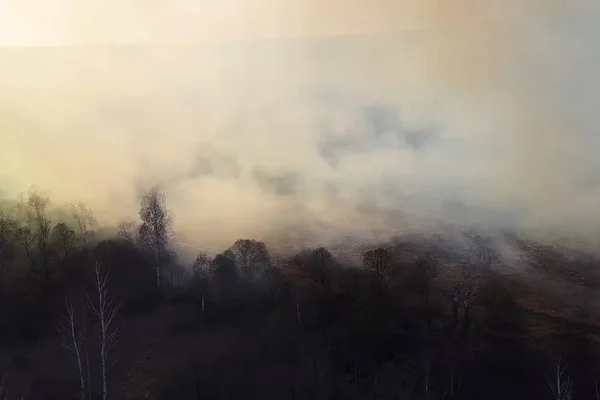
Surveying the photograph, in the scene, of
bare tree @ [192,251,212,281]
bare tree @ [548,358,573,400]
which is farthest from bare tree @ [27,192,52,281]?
bare tree @ [548,358,573,400]

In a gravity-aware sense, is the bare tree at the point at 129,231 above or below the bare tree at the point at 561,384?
above

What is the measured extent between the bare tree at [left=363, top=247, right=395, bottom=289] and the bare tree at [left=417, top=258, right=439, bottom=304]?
2.20 feet

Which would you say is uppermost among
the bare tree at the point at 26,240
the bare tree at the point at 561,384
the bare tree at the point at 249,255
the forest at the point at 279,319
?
the bare tree at the point at 26,240

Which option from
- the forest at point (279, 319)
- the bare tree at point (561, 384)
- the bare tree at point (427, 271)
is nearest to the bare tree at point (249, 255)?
A: the forest at point (279, 319)

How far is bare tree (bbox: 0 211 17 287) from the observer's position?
12.3 metres

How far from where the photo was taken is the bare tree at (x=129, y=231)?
1278cm

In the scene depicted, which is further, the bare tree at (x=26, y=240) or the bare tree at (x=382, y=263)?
the bare tree at (x=26, y=240)

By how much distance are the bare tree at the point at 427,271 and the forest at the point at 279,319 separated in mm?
26

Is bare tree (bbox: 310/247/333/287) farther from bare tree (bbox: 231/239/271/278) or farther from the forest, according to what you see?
bare tree (bbox: 231/239/271/278)

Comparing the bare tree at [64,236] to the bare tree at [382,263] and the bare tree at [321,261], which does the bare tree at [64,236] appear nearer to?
the bare tree at [321,261]

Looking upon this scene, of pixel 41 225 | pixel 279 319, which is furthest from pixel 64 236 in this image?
pixel 279 319

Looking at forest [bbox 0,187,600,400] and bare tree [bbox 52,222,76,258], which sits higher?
bare tree [bbox 52,222,76,258]

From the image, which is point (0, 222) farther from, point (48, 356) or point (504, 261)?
point (504, 261)

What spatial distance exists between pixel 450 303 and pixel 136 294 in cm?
741
